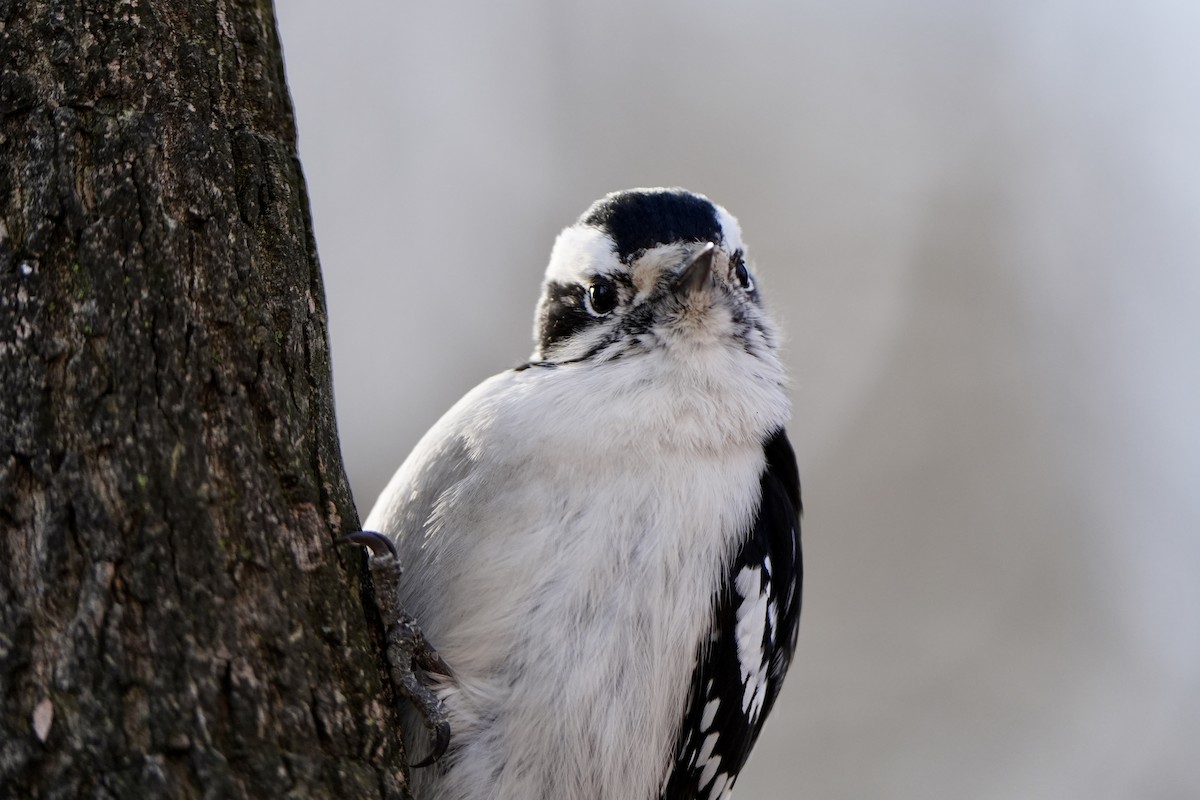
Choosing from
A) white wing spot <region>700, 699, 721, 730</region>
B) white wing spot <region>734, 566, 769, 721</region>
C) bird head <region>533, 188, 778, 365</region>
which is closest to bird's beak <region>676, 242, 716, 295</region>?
bird head <region>533, 188, 778, 365</region>

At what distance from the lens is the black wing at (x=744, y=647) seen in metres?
2.80

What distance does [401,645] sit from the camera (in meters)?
2.15

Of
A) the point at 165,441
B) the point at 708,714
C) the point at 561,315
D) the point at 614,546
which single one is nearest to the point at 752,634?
the point at 708,714

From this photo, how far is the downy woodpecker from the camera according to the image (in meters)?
2.47

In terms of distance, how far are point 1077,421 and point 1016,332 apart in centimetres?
68

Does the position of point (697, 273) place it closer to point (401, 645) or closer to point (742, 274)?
point (742, 274)

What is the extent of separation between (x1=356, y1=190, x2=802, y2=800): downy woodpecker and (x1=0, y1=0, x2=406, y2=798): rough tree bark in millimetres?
346

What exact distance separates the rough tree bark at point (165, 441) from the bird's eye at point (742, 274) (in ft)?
4.95

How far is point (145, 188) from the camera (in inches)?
72.5

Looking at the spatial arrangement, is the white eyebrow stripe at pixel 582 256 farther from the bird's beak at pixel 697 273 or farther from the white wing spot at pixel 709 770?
the white wing spot at pixel 709 770

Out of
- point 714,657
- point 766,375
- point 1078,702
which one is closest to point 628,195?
point 766,375

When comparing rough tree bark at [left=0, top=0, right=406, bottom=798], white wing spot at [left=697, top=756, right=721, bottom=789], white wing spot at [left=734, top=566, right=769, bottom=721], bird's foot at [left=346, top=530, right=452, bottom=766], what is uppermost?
rough tree bark at [left=0, top=0, right=406, bottom=798]

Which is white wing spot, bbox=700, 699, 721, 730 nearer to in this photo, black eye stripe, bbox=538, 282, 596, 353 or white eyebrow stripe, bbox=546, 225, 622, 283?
black eye stripe, bbox=538, 282, 596, 353

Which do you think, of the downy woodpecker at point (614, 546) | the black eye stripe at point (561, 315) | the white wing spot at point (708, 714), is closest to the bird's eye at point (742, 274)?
the downy woodpecker at point (614, 546)
